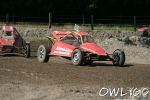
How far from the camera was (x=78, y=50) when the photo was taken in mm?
21000

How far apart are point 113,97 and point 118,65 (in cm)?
915

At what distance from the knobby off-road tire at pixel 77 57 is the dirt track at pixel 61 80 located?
634mm

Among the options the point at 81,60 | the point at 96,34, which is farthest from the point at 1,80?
the point at 96,34

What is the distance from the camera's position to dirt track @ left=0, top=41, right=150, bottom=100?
500 inches

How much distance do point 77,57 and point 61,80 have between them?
208 inches

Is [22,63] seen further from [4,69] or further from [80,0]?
[80,0]

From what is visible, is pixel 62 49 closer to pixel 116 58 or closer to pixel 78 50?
pixel 78 50

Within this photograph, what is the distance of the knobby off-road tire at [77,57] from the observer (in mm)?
20844

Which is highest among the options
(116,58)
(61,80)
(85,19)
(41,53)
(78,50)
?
(85,19)

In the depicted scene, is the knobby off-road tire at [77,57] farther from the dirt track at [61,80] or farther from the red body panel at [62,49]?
the dirt track at [61,80]

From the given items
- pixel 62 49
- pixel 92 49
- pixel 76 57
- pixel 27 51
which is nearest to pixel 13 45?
pixel 27 51

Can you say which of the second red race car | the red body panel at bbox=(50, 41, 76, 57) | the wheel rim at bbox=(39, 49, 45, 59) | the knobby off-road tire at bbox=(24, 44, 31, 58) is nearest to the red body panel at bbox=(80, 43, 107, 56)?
the second red race car

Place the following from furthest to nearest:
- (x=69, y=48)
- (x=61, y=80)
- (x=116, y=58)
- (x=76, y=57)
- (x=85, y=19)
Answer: (x=85, y=19) → (x=69, y=48) → (x=116, y=58) → (x=76, y=57) → (x=61, y=80)

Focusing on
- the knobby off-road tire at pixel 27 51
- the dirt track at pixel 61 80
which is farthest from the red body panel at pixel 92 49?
the knobby off-road tire at pixel 27 51
